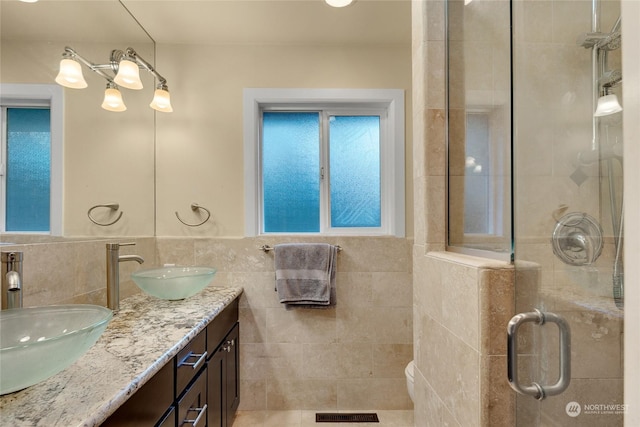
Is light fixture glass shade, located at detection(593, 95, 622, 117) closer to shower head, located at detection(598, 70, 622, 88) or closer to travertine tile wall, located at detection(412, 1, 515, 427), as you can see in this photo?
shower head, located at detection(598, 70, 622, 88)

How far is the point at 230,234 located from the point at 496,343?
64.7 inches

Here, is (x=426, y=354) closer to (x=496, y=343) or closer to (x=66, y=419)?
(x=496, y=343)

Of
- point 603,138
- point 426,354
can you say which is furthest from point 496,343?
point 603,138

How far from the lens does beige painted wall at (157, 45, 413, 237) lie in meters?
2.00

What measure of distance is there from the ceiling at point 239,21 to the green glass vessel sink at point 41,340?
1.18 m

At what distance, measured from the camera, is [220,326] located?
154cm

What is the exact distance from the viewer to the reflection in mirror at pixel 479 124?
0.94 m

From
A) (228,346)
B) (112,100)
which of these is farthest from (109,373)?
(112,100)

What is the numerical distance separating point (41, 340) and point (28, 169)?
0.86m

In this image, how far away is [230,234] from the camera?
2.00 m

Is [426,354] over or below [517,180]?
below

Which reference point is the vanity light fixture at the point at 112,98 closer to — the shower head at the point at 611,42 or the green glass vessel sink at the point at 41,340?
the green glass vessel sink at the point at 41,340

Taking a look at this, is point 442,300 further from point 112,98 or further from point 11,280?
point 112,98

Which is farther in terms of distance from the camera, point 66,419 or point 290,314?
point 290,314
